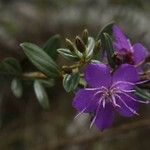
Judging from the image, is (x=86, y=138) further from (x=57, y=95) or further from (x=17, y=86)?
(x=17, y=86)

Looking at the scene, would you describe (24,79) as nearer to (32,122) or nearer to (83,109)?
(83,109)

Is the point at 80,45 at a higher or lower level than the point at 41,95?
higher

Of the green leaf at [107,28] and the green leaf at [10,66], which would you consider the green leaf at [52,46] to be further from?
the green leaf at [107,28]

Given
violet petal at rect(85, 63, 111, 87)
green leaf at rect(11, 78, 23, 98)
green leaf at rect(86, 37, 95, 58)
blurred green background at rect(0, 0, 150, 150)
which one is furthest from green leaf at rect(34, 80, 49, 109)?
blurred green background at rect(0, 0, 150, 150)

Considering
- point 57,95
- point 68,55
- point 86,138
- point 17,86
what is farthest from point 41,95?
point 57,95

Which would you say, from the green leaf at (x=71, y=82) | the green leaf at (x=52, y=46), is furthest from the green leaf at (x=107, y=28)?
the green leaf at (x=52, y=46)

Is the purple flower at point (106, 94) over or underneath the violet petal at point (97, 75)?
underneath

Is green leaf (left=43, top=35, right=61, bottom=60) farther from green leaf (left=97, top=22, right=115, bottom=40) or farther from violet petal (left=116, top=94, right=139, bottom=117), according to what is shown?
violet petal (left=116, top=94, right=139, bottom=117)
